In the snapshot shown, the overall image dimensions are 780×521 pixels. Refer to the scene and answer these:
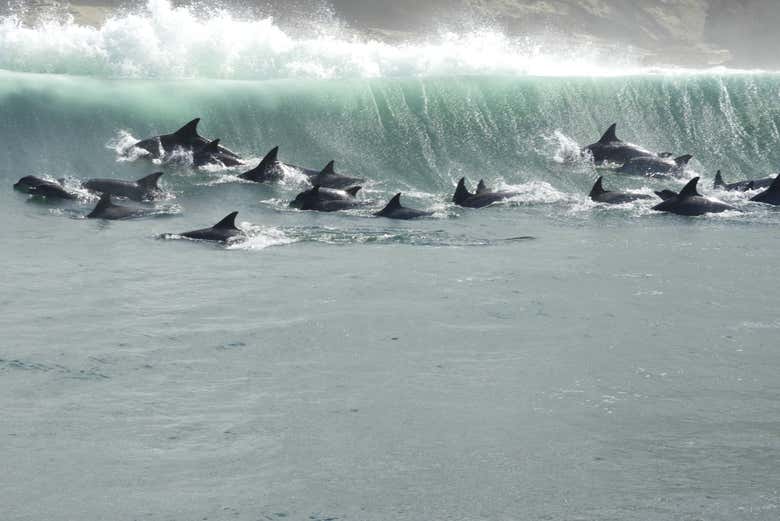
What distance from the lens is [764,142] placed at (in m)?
39.2

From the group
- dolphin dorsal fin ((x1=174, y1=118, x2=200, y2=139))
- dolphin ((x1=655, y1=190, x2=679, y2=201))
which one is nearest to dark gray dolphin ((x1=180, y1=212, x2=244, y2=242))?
dolphin dorsal fin ((x1=174, y1=118, x2=200, y2=139))

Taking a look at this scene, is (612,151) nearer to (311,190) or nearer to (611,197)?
(611,197)

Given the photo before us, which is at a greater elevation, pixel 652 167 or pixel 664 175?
pixel 652 167

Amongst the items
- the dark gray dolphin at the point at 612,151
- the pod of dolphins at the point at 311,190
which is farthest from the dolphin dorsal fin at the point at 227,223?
the dark gray dolphin at the point at 612,151

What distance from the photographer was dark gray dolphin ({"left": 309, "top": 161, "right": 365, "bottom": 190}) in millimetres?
28219

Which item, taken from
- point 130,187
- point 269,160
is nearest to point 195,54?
point 269,160

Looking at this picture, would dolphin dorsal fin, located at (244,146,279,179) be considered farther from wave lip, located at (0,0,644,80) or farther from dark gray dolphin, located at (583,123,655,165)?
wave lip, located at (0,0,644,80)

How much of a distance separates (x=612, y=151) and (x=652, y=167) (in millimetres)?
1294

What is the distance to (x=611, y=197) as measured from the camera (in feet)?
88.3

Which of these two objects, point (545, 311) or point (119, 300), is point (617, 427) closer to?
point (545, 311)

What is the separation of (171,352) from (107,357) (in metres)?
0.69

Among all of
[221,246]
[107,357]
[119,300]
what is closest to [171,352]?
[107,357]

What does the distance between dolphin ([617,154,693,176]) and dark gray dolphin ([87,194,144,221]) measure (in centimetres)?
1416

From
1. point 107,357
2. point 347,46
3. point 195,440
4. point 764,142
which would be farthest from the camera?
point 347,46
